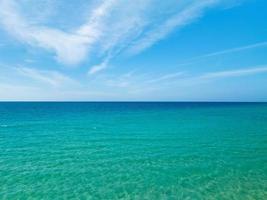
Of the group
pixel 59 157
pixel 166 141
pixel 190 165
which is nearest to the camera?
pixel 190 165

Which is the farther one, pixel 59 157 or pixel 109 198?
pixel 59 157

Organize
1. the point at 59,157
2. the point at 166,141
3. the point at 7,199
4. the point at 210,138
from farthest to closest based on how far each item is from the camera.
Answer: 1. the point at 210,138
2. the point at 166,141
3. the point at 59,157
4. the point at 7,199

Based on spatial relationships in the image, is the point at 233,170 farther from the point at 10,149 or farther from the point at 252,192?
the point at 10,149

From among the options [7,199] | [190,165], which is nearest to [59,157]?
[7,199]

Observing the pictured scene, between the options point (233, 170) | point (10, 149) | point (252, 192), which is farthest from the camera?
point (10, 149)

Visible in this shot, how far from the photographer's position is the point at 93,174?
12633mm

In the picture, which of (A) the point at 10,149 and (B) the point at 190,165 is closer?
(B) the point at 190,165

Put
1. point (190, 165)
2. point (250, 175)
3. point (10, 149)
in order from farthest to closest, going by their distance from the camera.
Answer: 1. point (10, 149)
2. point (190, 165)
3. point (250, 175)

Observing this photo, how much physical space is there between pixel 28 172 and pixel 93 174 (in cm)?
413

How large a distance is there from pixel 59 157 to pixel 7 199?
21.1 ft

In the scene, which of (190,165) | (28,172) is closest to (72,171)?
(28,172)

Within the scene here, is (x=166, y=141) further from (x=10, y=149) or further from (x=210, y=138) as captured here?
(x=10, y=149)

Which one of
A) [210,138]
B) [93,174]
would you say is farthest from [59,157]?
[210,138]

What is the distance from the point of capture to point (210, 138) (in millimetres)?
22750
